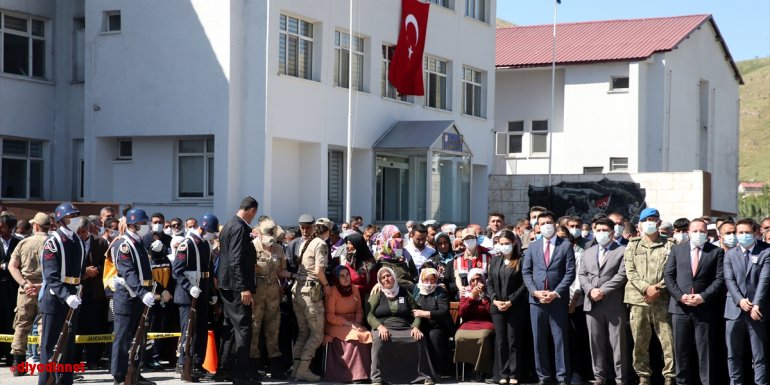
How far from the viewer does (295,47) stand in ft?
92.2

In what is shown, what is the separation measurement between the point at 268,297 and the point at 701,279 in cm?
543

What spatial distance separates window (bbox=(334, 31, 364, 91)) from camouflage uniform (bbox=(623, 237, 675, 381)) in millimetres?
16299

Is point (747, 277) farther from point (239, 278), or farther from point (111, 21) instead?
point (111, 21)

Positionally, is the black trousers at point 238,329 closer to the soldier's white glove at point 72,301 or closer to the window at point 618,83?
the soldier's white glove at point 72,301

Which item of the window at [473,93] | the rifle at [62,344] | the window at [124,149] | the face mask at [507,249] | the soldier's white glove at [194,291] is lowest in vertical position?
the rifle at [62,344]

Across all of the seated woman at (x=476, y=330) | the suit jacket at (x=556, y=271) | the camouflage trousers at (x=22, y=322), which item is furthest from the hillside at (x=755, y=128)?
the camouflage trousers at (x=22, y=322)

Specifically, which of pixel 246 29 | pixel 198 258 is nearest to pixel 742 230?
pixel 198 258

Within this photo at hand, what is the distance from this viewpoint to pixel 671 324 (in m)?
13.7

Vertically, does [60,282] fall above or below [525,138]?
below

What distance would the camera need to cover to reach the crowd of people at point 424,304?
13367 millimetres

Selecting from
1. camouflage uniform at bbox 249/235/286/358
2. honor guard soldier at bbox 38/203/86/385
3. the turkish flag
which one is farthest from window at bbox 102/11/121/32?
honor guard soldier at bbox 38/203/86/385

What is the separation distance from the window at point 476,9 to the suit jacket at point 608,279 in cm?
2307

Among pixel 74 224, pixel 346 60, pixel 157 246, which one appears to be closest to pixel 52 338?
pixel 74 224

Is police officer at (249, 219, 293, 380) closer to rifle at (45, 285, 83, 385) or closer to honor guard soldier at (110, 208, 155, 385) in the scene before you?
honor guard soldier at (110, 208, 155, 385)
